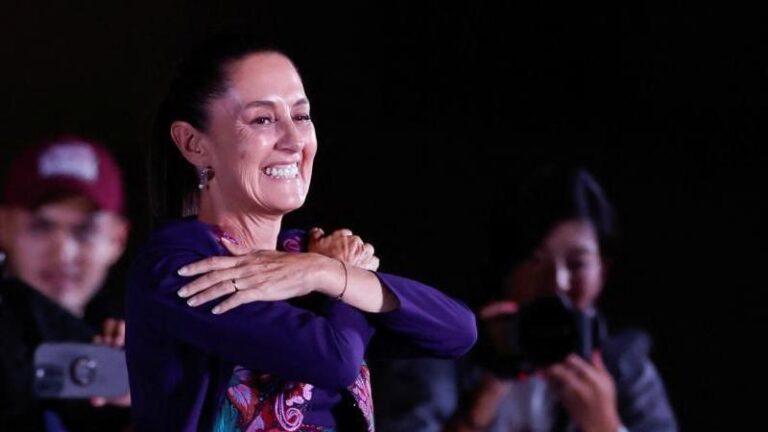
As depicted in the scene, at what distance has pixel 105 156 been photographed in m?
2.80

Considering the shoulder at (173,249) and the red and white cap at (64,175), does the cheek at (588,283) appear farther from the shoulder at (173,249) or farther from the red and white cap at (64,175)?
the shoulder at (173,249)

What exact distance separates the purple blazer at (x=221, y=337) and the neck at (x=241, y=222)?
5 centimetres

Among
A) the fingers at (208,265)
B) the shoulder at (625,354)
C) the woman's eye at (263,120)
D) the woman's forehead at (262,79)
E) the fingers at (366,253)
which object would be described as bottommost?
the shoulder at (625,354)

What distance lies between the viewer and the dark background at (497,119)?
9.08 ft

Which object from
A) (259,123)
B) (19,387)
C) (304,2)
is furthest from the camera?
(304,2)

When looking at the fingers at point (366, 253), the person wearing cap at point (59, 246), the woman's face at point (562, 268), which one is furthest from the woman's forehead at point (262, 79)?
the woman's face at point (562, 268)

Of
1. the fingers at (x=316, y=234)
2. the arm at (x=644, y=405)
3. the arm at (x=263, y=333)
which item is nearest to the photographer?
the arm at (x=263, y=333)

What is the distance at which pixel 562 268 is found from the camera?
306 centimetres

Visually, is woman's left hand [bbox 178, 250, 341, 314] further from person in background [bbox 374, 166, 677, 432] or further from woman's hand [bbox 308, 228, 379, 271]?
person in background [bbox 374, 166, 677, 432]

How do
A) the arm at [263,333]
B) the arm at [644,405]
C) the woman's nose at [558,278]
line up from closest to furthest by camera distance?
the arm at [263,333] < the arm at [644,405] < the woman's nose at [558,278]

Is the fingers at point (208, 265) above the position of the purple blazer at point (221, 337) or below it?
above

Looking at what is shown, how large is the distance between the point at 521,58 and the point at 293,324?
1.97 m

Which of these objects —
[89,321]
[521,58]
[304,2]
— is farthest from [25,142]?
[521,58]

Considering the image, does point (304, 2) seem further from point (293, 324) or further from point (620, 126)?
point (293, 324)
